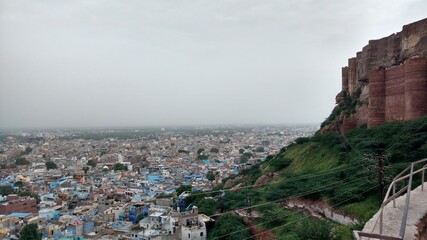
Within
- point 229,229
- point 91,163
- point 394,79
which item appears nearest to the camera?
point 229,229

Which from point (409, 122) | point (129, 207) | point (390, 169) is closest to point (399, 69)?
point (409, 122)

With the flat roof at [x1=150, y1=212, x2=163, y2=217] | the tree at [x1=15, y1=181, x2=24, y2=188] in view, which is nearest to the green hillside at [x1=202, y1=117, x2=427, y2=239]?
the flat roof at [x1=150, y1=212, x2=163, y2=217]

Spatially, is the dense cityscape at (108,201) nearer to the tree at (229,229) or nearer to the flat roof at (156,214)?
the flat roof at (156,214)

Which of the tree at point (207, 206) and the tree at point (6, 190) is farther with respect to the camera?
the tree at point (6, 190)

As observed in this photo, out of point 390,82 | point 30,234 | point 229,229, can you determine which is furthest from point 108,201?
point 390,82

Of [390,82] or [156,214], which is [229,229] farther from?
[390,82]

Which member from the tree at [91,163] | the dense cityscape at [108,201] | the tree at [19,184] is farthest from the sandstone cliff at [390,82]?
the tree at [91,163]
